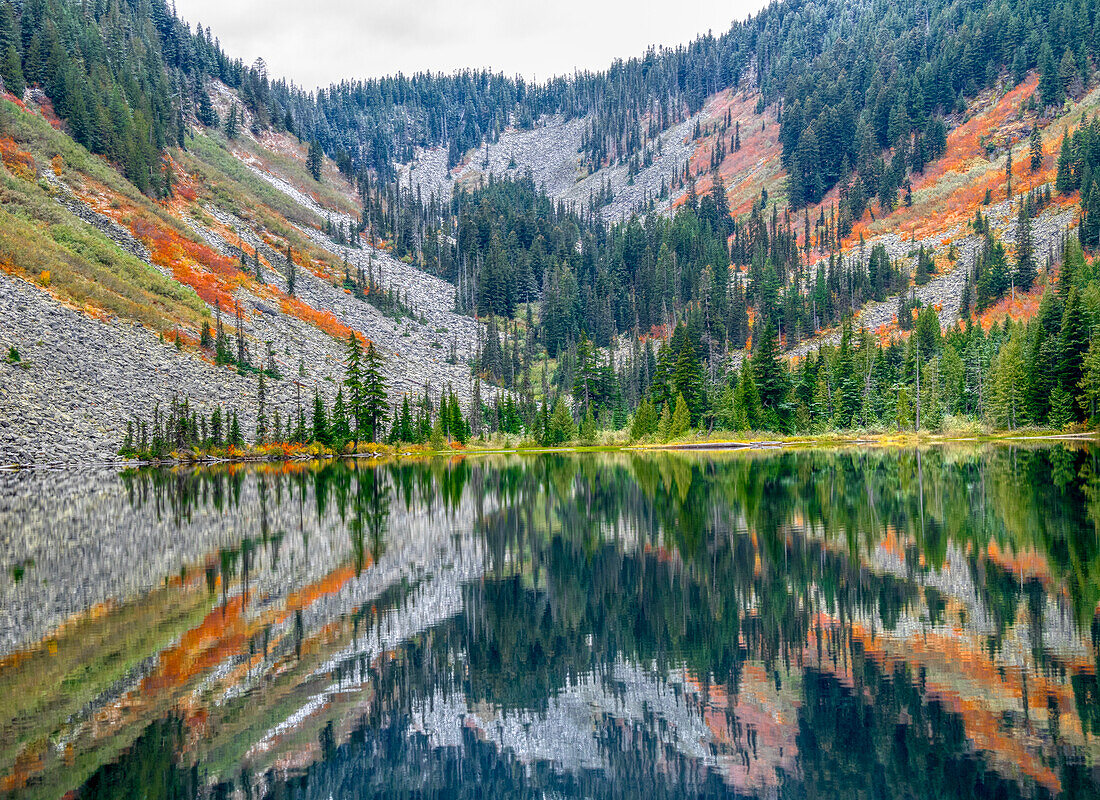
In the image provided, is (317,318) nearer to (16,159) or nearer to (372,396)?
(372,396)

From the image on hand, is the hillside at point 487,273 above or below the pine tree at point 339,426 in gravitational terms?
above

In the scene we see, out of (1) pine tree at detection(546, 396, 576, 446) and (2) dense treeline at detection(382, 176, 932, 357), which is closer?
(1) pine tree at detection(546, 396, 576, 446)

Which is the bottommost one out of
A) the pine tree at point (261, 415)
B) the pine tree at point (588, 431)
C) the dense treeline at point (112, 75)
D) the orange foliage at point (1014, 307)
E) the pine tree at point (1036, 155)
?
the pine tree at point (588, 431)

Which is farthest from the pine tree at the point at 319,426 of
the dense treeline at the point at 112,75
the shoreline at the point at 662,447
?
the dense treeline at the point at 112,75

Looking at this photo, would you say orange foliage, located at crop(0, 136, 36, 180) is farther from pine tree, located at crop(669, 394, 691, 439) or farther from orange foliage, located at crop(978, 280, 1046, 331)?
orange foliage, located at crop(978, 280, 1046, 331)

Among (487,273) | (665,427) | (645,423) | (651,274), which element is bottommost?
(665,427)

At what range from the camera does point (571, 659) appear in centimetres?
1332

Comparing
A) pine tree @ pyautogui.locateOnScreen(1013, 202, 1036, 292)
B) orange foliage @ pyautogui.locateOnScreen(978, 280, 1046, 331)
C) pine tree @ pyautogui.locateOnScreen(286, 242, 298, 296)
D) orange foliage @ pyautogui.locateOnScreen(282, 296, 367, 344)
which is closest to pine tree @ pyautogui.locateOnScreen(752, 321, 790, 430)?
orange foliage @ pyautogui.locateOnScreen(978, 280, 1046, 331)

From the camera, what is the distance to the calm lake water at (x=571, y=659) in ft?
30.8

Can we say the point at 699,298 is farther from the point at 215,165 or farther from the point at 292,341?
the point at 215,165

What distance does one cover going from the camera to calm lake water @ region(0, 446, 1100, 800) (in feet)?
30.8

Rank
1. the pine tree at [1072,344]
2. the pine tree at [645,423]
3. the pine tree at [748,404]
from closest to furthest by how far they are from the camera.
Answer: the pine tree at [1072,344] < the pine tree at [748,404] < the pine tree at [645,423]

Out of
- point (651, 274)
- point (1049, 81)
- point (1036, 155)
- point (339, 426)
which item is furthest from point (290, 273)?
point (1049, 81)

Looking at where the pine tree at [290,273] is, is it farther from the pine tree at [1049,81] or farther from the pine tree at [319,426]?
the pine tree at [1049,81]
